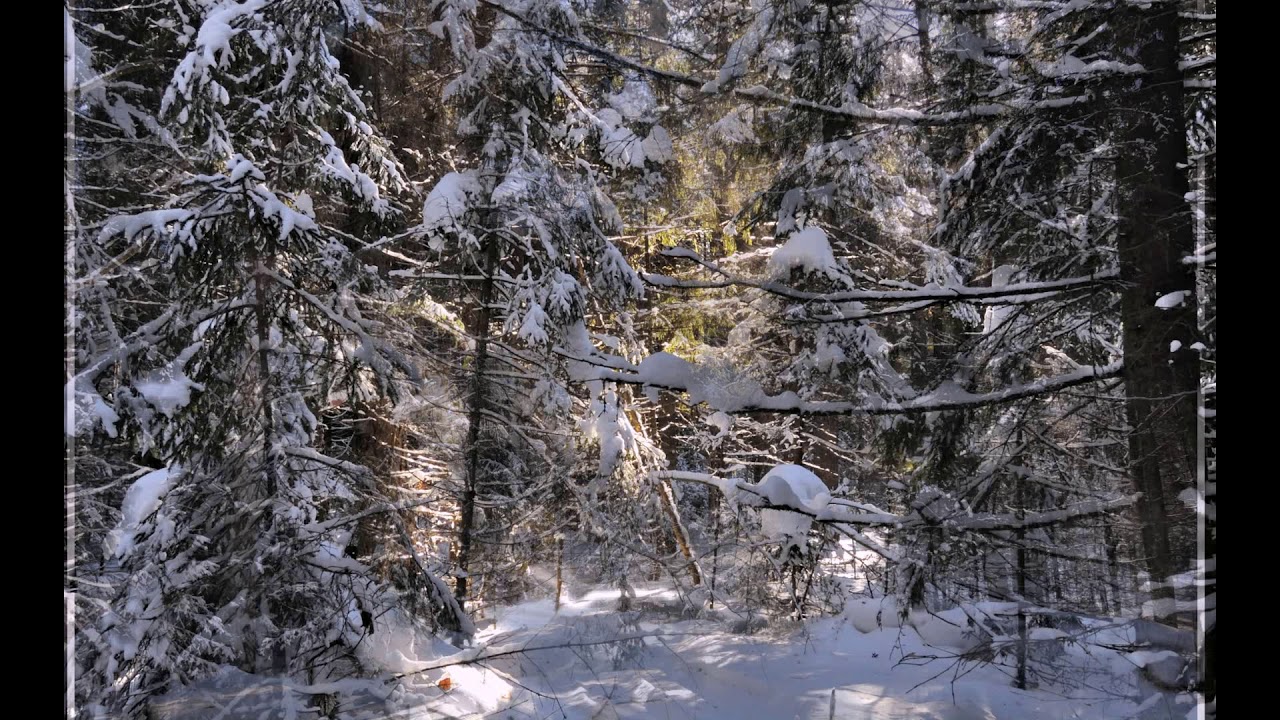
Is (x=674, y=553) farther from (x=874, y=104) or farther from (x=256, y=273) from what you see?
(x=256, y=273)

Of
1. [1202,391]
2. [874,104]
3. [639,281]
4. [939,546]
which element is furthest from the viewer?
[639,281]

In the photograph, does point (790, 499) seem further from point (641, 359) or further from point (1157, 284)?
point (1157, 284)

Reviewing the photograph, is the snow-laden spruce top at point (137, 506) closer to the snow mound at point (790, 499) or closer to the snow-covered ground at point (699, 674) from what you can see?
the snow-covered ground at point (699, 674)

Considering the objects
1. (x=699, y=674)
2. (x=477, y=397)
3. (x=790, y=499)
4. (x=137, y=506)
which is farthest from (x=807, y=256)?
(x=137, y=506)

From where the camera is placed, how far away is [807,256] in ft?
6.93

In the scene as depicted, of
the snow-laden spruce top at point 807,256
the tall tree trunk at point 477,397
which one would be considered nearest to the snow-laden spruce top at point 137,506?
the tall tree trunk at point 477,397


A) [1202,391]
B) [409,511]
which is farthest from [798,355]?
[409,511]

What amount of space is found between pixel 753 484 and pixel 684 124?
1.17 metres

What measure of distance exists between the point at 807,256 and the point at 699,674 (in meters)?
1.26

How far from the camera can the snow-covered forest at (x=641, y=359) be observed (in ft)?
6.00

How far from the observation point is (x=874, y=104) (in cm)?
215

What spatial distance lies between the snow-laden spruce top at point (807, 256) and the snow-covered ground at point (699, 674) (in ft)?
3.22

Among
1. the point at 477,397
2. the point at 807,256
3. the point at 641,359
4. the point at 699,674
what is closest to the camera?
the point at 699,674

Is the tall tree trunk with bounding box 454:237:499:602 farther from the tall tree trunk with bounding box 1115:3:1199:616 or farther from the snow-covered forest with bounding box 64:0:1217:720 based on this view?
the tall tree trunk with bounding box 1115:3:1199:616
